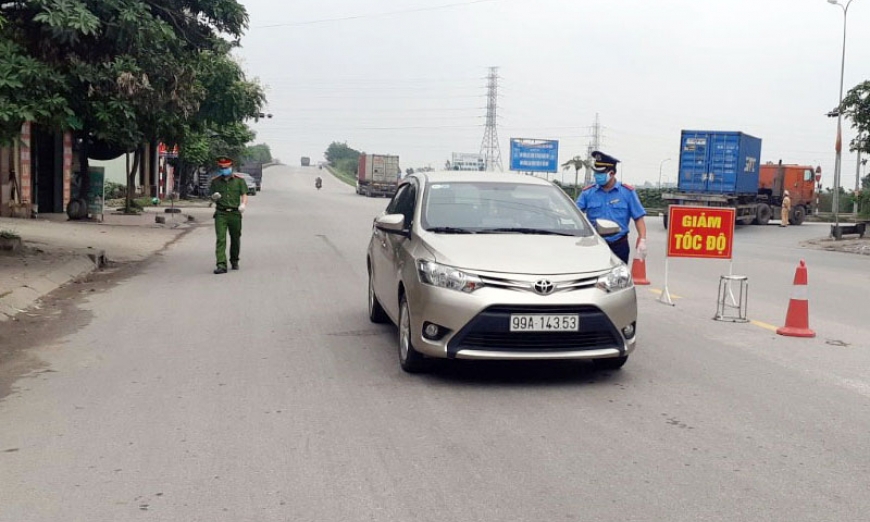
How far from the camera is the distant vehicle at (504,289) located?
6215mm

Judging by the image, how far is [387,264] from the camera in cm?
797

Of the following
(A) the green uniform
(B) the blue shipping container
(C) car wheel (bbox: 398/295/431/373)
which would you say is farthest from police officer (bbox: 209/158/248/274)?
(B) the blue shipping container

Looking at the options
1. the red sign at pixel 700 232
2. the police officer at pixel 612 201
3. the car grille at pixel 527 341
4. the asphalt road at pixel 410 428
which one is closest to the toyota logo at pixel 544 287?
the car grille at pixel 527 341

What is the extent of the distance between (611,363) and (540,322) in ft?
3.62

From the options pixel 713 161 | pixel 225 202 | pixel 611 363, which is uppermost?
pixel 713 161

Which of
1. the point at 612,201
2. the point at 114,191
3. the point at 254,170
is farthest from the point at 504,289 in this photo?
the point at 254,170

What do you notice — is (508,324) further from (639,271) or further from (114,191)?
(114,191)

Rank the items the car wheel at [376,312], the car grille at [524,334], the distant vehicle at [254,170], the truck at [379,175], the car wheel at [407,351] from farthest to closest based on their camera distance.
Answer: the distant vehicle at [254,170], the truck at [379,175], the car wheel at [376,312], the car wheel at [407,351], the car grille at [524,334]

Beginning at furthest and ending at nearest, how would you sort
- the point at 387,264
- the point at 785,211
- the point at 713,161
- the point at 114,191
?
the point at 114,191 → the point at 785,211 → the point at 713,161 → the point at 387,264

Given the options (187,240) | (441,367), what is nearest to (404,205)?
(441,367)

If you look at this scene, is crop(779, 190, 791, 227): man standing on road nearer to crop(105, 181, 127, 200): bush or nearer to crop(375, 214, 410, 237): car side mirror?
crop(105, 181, 127, 200): bush

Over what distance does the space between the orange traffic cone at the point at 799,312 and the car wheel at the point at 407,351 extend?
4.21 m

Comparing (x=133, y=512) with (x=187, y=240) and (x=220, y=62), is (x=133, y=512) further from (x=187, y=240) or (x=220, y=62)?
(x=220, y=62)

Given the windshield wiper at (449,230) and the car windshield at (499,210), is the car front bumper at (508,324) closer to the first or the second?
the windshield wiper at (449,230)
